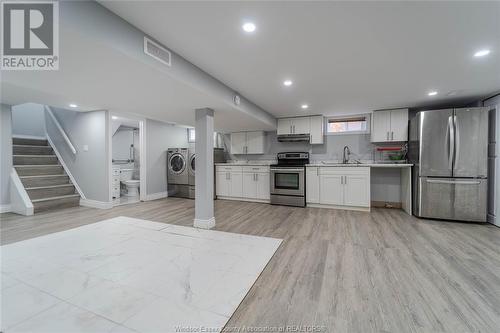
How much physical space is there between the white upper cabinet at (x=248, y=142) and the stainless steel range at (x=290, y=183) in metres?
0.95

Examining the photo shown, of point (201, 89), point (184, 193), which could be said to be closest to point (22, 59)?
point (201, 89)

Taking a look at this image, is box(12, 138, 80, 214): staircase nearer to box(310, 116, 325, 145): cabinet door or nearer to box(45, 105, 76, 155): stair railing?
box(45, 105, 76, 155): stair railing

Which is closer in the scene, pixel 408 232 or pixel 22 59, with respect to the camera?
pixel 22 59

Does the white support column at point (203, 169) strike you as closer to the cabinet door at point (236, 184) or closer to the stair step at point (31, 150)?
the cabinet door at point (236, 184)

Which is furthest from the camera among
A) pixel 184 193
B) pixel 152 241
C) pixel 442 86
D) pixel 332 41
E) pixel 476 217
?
pixel 184 193

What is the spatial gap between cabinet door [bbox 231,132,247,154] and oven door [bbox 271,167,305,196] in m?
1.36

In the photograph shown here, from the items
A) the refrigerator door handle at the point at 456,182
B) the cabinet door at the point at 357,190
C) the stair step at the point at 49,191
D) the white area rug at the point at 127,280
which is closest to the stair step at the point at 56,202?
the stair step at the point at 49,191

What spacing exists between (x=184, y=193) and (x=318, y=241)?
4.22 metres

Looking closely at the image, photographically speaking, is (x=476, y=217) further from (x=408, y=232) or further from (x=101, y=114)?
(x=101, y=114)

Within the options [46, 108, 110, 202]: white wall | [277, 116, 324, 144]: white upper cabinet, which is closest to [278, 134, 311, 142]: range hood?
[277, 116, 324, 144]: white upper cabinet

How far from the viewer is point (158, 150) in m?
5.81

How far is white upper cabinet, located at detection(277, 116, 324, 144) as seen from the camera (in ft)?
16.2

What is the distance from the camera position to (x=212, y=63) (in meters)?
2.30

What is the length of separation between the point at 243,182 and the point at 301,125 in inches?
82.0
